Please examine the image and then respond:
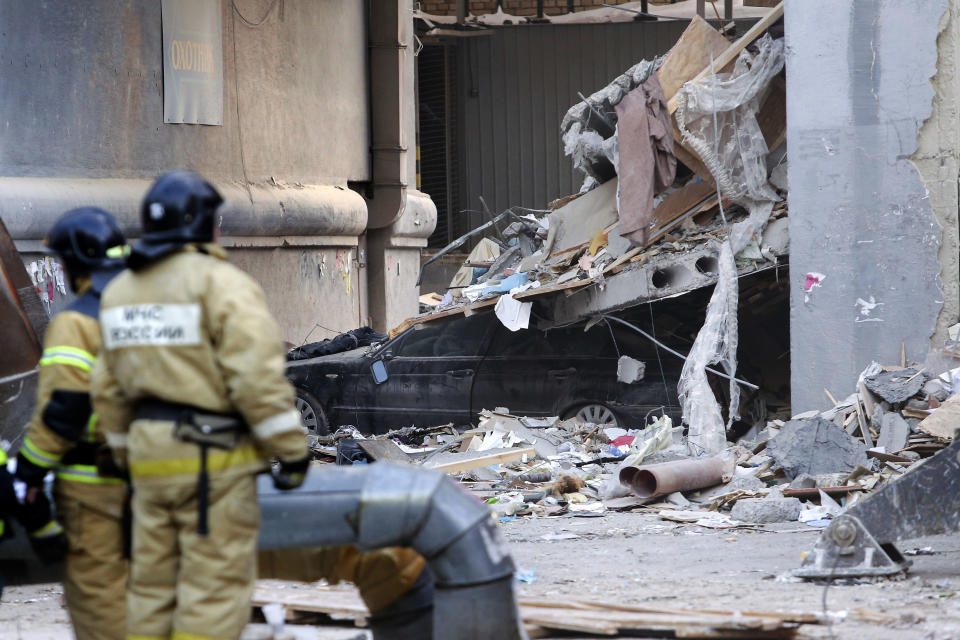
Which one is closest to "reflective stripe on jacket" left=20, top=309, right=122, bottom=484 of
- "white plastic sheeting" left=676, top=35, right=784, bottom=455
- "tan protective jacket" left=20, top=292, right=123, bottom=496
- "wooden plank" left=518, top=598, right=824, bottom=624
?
"tan protective jacket" left=20, top=292, right=123, bottom=496

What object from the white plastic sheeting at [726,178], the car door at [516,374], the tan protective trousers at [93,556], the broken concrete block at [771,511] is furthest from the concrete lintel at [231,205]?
the tan protective trousers at [93,556]

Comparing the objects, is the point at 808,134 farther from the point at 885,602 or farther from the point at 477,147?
the point at 477,147

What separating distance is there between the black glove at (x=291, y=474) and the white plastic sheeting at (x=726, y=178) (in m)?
6.00

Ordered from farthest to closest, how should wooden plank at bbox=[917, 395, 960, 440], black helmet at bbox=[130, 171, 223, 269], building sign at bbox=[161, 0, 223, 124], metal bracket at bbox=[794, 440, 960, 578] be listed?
building sign at bbox=[161, 0, 223, 124] → wooden plank at bbox=[917, 395, 960, 440] → metal bracket at bbox=[794, 440, 960, 578] → black helmet at bbox=[130, 171, 223, 269]

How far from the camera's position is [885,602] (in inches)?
203

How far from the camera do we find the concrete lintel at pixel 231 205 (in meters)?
10.5

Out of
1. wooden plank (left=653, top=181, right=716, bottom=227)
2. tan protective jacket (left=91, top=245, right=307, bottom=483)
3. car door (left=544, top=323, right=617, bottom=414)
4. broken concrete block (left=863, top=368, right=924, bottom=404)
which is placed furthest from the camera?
car door (left=544, top=323, right=617, bottom=414)

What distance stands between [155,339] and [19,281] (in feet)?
11.1

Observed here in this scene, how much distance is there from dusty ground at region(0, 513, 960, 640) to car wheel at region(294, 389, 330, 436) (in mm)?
3747

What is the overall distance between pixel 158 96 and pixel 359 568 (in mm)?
9531

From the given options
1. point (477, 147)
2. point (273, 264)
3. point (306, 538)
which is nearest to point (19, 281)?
point (306, 538)

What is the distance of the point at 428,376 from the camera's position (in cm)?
1080

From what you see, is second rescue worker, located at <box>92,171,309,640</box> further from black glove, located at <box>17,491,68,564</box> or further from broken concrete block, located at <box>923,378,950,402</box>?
broken concrete block, located at <box>923,378,950,402</box>

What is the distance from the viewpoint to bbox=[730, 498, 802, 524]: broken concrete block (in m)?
7.27
